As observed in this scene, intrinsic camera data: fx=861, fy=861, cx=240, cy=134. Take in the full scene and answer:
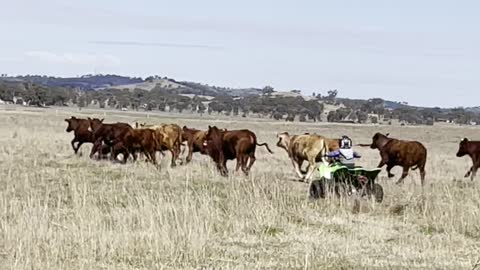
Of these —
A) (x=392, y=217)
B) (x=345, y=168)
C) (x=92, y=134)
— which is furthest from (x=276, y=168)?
(x=392, y=217)

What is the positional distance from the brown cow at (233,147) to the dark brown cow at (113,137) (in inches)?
97.4

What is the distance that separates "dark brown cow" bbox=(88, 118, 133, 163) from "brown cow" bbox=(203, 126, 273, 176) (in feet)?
8.12

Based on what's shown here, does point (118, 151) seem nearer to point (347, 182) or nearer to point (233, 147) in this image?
point (233, 147)

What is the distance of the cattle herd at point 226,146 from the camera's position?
71.4ft

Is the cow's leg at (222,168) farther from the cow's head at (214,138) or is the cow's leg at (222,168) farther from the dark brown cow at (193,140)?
the dark brown cow at (193,140)

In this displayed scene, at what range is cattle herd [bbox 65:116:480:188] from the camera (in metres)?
21.8

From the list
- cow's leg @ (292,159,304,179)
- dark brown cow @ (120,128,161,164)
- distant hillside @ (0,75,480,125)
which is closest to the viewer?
cow's leg @ (292,159,304,179)

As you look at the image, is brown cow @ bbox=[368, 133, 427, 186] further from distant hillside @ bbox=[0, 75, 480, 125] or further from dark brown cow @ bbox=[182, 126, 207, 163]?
distant hillside @ bbox=[0, 75, 480, 125]

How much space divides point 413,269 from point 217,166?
1282 cm

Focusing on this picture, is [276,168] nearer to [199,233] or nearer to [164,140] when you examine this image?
[164,140]

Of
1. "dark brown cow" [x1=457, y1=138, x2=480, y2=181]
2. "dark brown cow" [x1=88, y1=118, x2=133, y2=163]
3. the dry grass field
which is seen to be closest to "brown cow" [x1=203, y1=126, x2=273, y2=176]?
"dark brown cow" [x1=88, y1=118, x2=133, y2=163]

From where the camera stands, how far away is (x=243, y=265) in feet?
29.8

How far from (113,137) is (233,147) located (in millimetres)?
3893

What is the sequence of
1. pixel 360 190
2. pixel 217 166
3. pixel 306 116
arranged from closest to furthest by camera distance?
pixel 360 190, pixel 217 166, pixel 306 116
